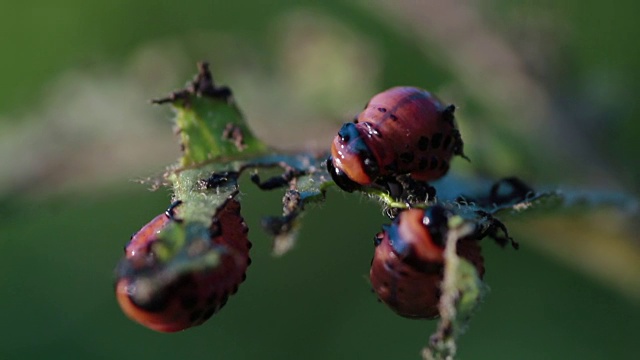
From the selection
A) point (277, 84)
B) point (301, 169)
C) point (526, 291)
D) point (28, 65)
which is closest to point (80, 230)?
point (28, 65)

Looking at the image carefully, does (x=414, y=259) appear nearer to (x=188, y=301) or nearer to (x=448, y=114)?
(x=188, y=301)

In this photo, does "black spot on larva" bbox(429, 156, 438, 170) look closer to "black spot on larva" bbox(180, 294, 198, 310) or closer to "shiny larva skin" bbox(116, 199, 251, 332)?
"shiny larva skin" bbox(116, 199, 251, 332)

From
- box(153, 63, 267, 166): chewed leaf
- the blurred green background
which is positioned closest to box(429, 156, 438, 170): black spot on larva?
the blurred green background

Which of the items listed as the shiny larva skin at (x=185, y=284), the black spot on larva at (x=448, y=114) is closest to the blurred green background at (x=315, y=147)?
the shiny larva skin at (x=185, y=284)

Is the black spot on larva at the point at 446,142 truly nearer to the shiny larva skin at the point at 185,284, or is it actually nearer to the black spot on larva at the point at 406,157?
the black spot on larva at the point at 406,157

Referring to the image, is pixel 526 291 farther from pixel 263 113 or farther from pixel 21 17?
pixel 21 17

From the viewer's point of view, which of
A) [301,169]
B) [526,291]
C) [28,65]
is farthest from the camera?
[28,65]
